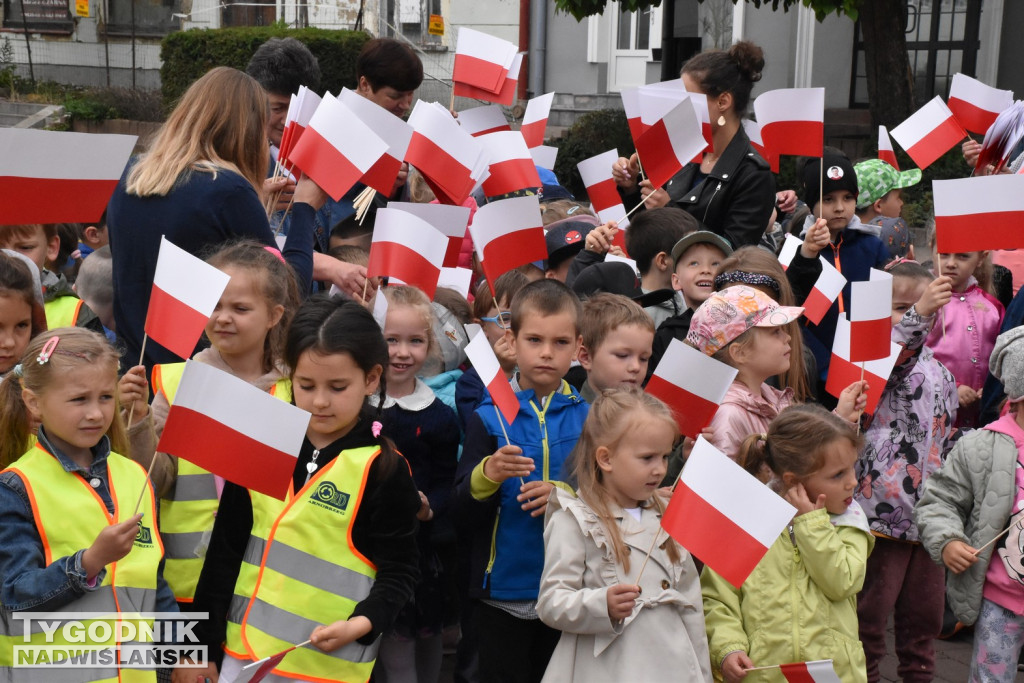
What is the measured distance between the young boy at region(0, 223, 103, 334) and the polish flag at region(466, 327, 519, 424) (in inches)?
49.9

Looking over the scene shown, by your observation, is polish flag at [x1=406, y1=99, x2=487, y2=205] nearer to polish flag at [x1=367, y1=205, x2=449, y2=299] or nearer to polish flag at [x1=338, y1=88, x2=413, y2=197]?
polish flag at [x1=338, y1=88, x2=413, y2=197]

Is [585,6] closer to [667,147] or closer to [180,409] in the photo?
[667,147]

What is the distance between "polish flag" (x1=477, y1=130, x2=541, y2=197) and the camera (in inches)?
193

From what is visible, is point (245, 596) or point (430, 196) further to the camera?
point (430, 196)

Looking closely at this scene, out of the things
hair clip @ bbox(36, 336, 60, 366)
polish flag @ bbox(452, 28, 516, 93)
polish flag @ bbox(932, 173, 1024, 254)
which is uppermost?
polish flag @ bbox(452, 28, 516, 93)

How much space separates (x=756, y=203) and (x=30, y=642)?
336 cm

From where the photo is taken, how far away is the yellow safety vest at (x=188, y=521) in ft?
10.4

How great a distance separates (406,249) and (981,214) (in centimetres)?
198

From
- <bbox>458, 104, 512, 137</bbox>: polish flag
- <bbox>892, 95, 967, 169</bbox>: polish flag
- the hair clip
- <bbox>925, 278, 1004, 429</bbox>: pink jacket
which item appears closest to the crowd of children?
the hair clip

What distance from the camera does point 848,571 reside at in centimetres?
327

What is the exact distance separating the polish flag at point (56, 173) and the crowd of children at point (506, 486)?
320mm

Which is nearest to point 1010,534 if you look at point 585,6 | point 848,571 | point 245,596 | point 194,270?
point 848,571

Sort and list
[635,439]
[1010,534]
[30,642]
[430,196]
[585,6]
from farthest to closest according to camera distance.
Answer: [585,6] → [430,196] → [1010,534] → [635,439] → [30,642]

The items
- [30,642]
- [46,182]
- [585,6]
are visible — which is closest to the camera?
[30,642]
